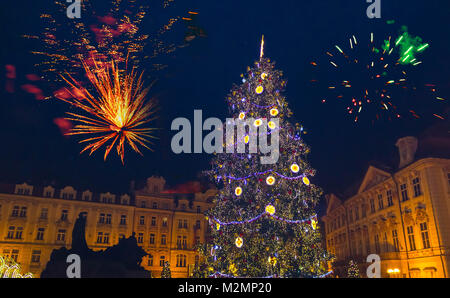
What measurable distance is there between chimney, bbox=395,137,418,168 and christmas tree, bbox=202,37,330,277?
17.0m

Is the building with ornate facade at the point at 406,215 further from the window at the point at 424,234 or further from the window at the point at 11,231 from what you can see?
the window at the point at 11,231

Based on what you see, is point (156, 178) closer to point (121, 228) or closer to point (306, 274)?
point (121, 228)

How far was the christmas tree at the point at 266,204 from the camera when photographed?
13148mm

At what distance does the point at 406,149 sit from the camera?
2777 cm

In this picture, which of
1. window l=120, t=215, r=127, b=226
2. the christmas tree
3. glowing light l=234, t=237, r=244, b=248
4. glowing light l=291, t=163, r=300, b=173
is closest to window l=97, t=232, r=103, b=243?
window l=120, t=215, r=127, b=226

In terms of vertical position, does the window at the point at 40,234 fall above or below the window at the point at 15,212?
below

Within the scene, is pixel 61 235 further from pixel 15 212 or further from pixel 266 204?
pixel 266 204

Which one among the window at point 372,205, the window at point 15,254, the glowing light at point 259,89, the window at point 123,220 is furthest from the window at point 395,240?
the window at point 15,254

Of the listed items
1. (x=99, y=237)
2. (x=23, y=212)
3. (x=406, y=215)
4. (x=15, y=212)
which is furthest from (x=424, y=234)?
(x=15, y=212)

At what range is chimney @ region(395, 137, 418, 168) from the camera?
27.3 meters

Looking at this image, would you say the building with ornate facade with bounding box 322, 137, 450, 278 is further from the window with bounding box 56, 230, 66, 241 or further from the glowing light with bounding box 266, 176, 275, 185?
the window with bounding box 56, 230, 66, 241

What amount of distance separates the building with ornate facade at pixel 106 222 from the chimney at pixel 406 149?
28.0 metres

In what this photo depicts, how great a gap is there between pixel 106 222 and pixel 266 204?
34412 millimetres

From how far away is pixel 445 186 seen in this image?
76.8 ft
